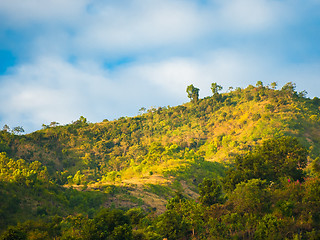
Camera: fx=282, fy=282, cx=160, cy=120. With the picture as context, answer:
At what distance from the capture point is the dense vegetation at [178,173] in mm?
29672

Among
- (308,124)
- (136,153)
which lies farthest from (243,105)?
(136,153)

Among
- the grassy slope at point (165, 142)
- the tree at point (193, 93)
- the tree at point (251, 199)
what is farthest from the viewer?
the tree at point (193, 93)

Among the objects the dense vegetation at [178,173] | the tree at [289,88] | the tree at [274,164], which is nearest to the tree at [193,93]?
the dense vegetation at [178,173]

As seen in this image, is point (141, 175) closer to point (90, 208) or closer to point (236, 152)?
point (90, 208)

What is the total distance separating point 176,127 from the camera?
108 metres

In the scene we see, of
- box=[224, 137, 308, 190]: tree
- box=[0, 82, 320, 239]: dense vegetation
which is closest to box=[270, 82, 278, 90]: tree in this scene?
box=[0, 82, 320, 239]: dense vegetation

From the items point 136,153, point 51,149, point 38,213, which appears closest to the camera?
point 38,213

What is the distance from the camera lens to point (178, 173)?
68938mm

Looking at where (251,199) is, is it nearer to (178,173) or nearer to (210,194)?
(210,194)

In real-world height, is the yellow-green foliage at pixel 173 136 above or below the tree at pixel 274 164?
above

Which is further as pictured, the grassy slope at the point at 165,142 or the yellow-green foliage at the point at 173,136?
the yellow-green foliage at the point at 173,136

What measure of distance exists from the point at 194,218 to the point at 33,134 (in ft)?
238

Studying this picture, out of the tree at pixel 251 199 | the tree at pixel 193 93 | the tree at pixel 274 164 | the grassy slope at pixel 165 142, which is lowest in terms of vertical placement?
the tree at pixel 251 199

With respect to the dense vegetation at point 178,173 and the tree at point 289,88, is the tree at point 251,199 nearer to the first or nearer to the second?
the dense vegetation at point 178,173
